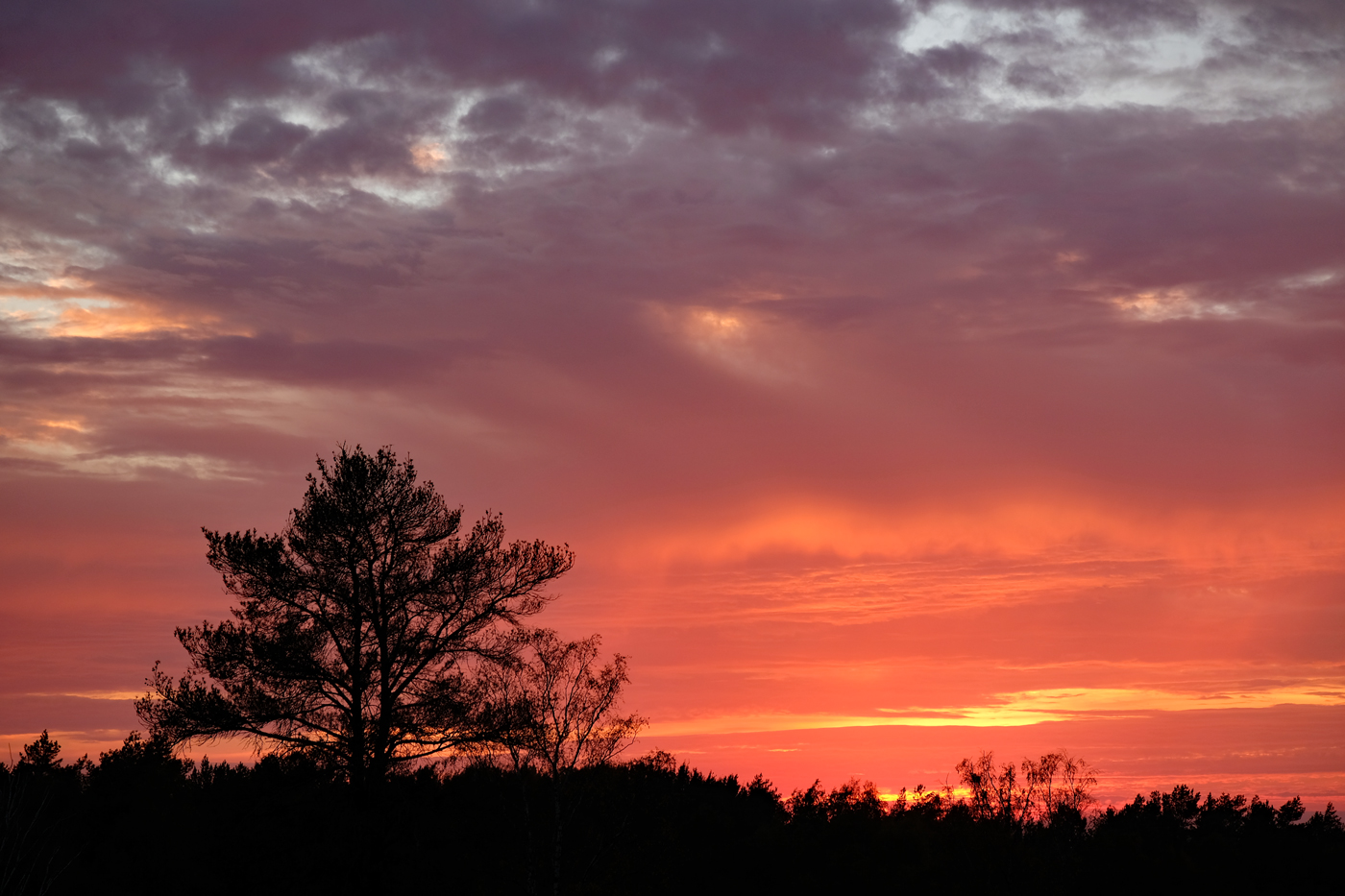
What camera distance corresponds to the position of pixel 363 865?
1139 inches

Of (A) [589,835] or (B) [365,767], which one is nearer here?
(B) [365,767]

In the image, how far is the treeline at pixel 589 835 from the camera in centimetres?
3075

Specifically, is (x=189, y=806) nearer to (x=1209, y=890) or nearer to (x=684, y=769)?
(x=684, y=769)

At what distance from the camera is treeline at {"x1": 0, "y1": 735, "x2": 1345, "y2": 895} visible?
101 ft

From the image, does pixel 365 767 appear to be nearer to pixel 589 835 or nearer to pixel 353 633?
pixel 353 633

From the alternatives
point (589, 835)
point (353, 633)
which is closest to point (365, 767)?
point (353, 633)

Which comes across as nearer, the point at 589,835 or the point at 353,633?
the point at 353,633

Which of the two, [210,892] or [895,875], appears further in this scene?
[895,875]

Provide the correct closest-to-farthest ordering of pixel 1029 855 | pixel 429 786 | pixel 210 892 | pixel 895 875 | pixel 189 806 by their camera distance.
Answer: pixel 429 786, pixel 210 892, pixel 189 806, pixel 1029 855, pixel 895 875

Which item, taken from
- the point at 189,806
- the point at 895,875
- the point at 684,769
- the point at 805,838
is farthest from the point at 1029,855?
the point at 189,806

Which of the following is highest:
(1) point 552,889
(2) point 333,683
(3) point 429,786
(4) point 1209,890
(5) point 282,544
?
(5) point 282,544

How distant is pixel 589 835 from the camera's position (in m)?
58.0

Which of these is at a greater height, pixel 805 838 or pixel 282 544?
pixel 282 544

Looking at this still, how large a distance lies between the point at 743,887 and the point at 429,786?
172ft
